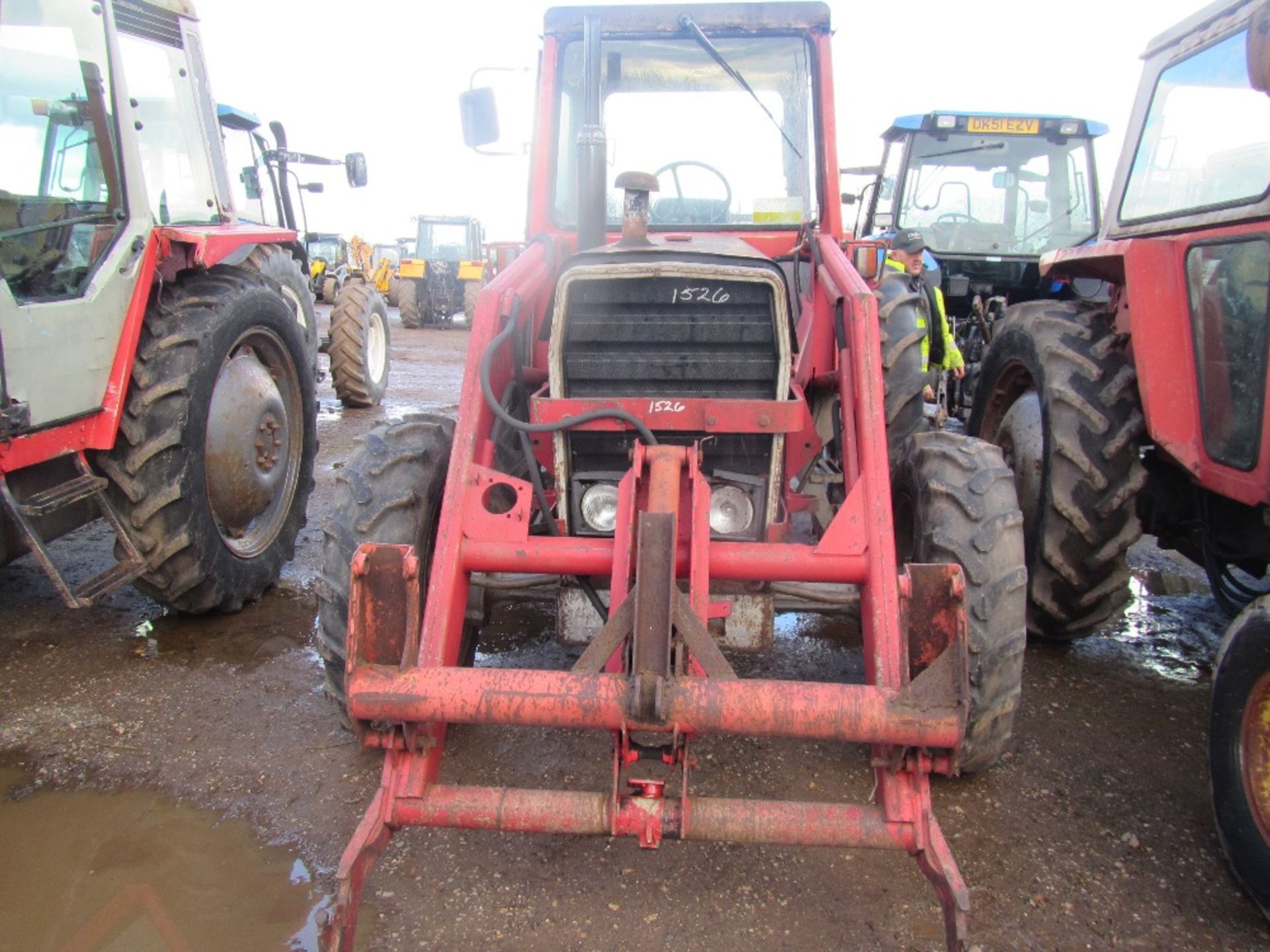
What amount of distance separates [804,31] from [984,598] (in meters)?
2.45

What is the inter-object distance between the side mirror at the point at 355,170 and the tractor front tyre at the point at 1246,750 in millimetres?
7210

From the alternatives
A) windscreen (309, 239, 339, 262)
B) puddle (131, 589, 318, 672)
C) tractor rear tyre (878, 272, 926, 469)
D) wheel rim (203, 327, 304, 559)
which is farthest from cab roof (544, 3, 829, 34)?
windscreen (309, 239, 339, 262)

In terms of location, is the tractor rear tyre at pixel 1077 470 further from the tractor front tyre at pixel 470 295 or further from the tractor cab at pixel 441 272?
the tractor front tyre at pixel 470 295

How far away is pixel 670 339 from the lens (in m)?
2.90

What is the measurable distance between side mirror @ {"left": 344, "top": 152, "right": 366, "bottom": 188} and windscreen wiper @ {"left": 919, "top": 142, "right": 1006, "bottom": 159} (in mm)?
5138

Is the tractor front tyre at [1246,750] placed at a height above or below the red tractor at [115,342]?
below

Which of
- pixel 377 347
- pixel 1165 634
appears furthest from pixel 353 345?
pixel 1165 634

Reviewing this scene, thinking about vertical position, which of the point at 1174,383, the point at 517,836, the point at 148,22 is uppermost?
the point at 148,22

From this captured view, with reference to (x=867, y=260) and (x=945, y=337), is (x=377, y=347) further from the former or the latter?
(x=867, y=260)

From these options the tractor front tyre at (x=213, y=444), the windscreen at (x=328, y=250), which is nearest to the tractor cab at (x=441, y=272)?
the windscreen at (x=328, y=250)

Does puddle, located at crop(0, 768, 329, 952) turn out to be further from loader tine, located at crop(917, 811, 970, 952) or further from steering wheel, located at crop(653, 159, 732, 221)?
steering wheel, located at crop(653, 159, 732, 221)

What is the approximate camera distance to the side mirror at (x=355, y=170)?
7.67 metres

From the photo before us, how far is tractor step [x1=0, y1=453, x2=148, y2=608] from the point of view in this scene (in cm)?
303

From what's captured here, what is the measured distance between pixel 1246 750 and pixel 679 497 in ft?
5.44
